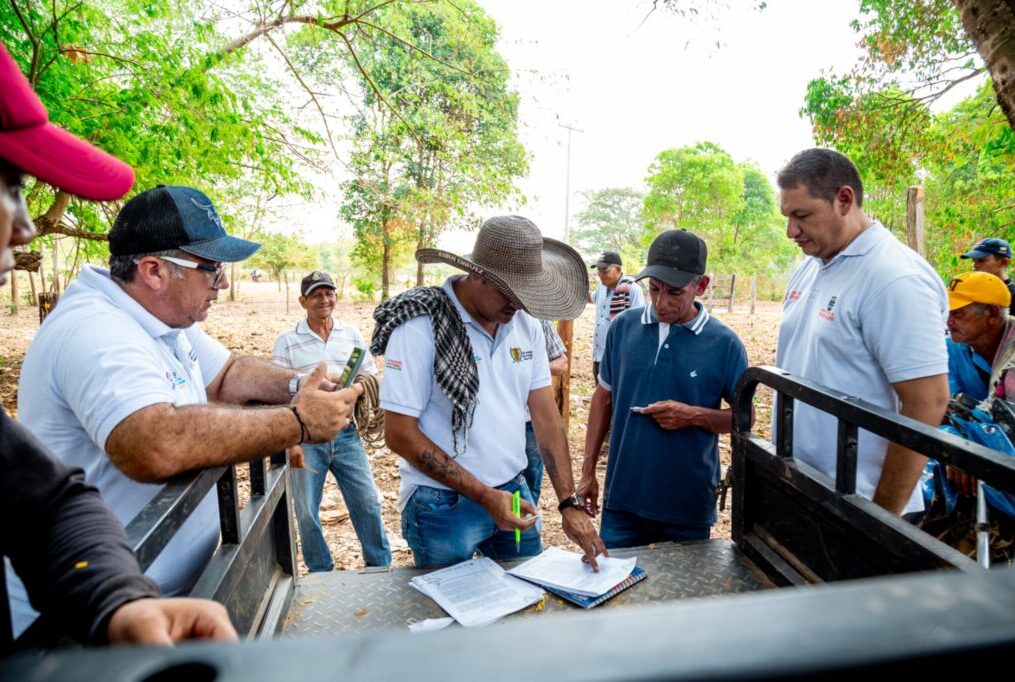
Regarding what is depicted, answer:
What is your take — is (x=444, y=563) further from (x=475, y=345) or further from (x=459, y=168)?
(x=459, y=168)

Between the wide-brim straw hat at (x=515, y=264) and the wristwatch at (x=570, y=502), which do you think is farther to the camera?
the wristwatch at (x=570, y=502)

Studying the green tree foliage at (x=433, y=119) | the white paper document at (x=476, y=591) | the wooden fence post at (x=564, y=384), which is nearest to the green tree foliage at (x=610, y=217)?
the green tree foliage at (x=433, y=119)

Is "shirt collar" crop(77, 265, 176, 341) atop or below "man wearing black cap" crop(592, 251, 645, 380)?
below

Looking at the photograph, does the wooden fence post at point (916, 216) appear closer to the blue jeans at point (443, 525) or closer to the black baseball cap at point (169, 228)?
the blue jeans at point (443, 525)

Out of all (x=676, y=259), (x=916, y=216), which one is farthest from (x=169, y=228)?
(x=916, y=216)

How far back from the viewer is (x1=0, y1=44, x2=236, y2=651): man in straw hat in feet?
3.00

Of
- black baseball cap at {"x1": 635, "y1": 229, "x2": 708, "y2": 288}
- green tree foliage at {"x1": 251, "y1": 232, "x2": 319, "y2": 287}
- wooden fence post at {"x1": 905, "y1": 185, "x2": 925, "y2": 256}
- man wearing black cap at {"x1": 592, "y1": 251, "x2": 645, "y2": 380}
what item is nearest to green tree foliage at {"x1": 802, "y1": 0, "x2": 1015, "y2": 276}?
wooden fence post at {"x1": 905, "y1": 185, "x2": 925, "y2": 256}

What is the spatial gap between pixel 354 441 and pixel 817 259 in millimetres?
3112

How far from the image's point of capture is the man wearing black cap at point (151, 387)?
1.52 meters

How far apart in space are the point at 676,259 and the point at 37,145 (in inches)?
100

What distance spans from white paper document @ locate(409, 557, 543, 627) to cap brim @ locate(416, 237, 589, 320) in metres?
0.97

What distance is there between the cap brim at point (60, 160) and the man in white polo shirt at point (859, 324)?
2331mm

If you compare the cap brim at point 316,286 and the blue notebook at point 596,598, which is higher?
the cap brim at point 316,286

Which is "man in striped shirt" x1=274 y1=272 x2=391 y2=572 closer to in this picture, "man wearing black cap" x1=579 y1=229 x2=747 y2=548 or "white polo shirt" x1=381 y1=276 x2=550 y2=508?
"white polo shirt" x1=381 y1=276 x2=550 y2=508
